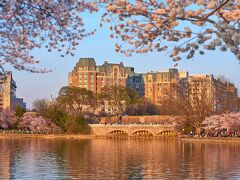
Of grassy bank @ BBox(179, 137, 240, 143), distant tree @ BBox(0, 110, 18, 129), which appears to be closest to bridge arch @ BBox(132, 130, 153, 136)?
grassy bank @ BBox(179, 137, 240, 143)

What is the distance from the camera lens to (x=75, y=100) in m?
85.9

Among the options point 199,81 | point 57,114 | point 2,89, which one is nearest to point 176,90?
point 199,81

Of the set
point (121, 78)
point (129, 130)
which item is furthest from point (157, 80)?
point (129, 130)

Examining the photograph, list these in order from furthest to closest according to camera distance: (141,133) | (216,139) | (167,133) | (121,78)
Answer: (121,78) → (141,133) → (167,133) → (216,139)

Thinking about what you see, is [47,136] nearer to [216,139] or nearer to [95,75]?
[216,139]

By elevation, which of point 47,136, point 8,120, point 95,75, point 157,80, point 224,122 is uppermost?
point 95,75

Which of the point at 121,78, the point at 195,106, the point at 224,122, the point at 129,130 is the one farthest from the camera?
the point at 121,78

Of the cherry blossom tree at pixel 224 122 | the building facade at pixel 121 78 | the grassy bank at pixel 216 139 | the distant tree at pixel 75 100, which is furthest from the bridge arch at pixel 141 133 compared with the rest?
the building facade at pixel 121 78

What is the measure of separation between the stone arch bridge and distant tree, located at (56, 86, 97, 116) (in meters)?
8.03

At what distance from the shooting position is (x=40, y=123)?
75438 millimetres

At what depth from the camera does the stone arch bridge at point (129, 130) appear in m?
73.4

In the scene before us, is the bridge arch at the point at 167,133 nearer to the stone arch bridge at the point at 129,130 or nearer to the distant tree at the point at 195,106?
the stone arch bridge at the point at 129,130

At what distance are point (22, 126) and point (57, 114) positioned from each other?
236 inches

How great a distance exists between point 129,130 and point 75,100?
47.7ft
